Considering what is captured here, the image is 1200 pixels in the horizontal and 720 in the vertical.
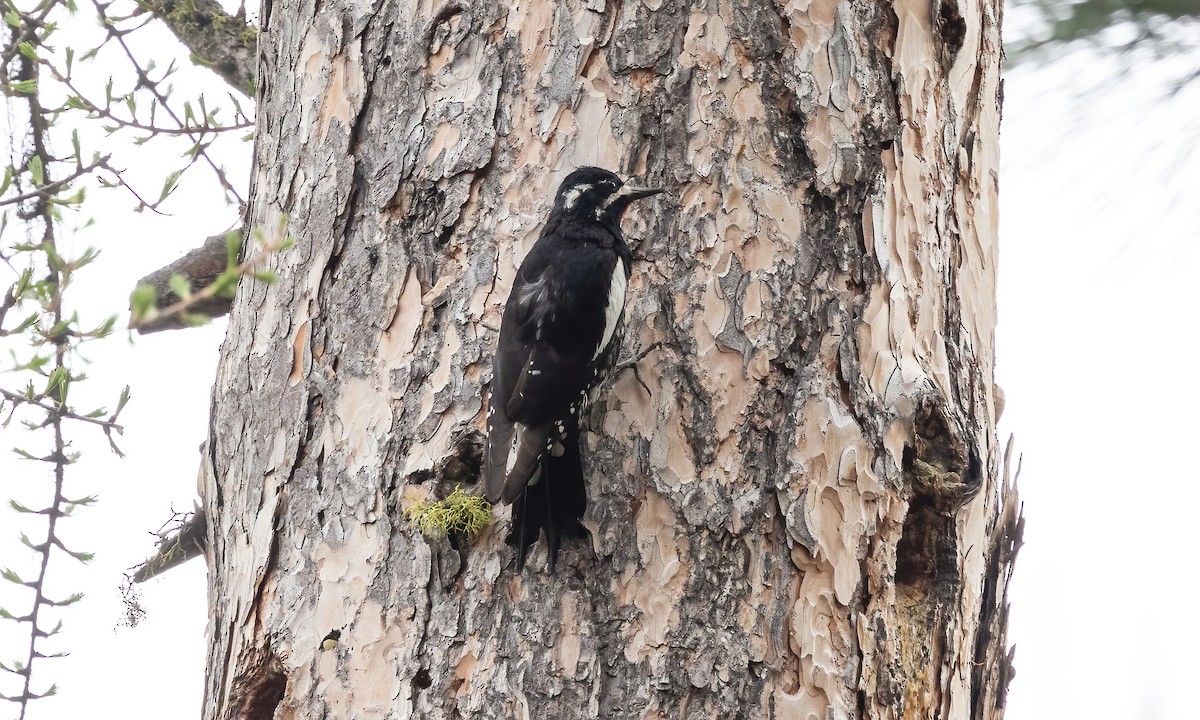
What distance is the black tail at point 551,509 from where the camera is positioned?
190 cm

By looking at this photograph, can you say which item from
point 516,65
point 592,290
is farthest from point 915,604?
point 516,65

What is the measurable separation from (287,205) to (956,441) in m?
1.50

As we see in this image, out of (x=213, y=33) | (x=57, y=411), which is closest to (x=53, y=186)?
(x=57, y=411)

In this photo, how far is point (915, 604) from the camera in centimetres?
216

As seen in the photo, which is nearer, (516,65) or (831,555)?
(831,555)

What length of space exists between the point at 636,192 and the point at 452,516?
73 centimetres

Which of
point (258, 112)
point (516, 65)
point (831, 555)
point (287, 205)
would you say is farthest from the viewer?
point (258, 112)

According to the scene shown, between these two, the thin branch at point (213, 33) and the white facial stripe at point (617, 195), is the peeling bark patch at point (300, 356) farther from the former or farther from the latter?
the thin branch at point (213, 33)

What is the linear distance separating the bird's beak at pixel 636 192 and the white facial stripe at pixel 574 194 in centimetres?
7

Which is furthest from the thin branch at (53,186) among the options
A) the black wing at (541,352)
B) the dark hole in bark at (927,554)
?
the dark hole in bark at (927,554)

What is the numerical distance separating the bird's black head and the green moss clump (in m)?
0.59

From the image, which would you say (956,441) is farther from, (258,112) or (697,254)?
(258,112)

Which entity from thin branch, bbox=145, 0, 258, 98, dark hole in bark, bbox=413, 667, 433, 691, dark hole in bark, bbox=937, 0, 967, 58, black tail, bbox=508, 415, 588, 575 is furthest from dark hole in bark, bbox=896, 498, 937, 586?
thin branch, bbox=145, 0, 258, 98

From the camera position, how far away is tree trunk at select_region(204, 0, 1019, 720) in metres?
1.89
